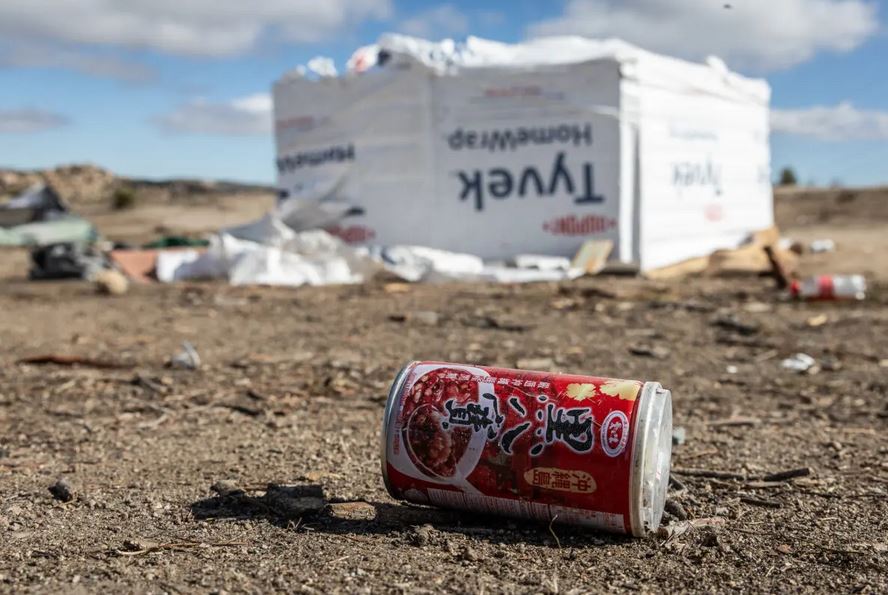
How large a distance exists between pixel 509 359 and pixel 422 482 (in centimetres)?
319

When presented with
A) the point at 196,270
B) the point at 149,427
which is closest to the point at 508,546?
the point at 149,427

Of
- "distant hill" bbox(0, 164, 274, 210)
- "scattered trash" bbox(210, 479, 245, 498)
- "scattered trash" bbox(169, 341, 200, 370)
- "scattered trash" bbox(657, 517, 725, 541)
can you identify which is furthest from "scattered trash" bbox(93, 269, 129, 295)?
"distant hill" bbox(0, 164, 274, 210)

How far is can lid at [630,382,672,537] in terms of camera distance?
2.49 meters

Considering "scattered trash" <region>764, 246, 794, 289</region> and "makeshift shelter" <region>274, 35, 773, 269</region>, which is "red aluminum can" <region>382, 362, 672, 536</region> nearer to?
"scattered trash" <region>764, 246, 794, 289</region>

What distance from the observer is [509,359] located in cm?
587

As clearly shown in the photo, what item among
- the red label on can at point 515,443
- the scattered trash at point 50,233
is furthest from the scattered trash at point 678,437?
the scattered trash at point 50,233

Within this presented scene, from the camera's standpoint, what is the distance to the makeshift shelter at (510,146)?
1123 centimetres

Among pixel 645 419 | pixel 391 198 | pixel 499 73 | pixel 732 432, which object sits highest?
pixel 499 73

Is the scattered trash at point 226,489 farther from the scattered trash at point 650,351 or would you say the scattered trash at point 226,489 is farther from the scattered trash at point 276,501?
the scattered trash at point 650,351

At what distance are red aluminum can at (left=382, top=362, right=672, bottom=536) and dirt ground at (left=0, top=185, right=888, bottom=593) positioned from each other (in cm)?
12

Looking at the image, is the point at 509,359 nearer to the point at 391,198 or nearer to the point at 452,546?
the point at 452,546

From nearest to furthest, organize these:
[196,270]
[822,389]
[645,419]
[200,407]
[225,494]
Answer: [645,419] → [225,494] → [200,407] → [822,389] → [196,270]

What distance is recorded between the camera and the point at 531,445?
2586mm

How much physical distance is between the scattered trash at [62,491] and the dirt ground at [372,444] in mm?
27
